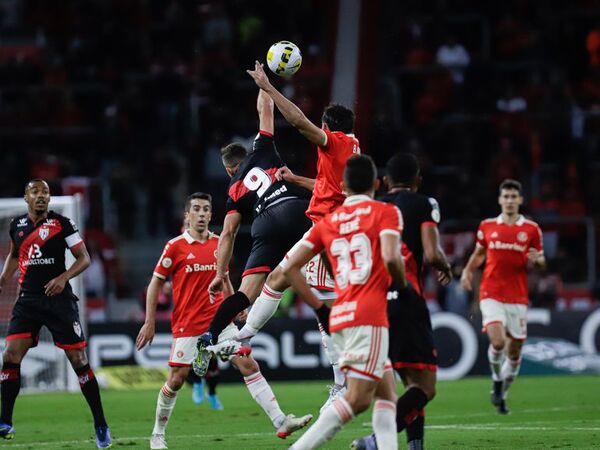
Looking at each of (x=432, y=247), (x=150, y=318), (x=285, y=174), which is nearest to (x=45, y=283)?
(x=150, y=318)

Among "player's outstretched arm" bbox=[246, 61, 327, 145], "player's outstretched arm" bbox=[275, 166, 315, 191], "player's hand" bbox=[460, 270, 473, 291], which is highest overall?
"player's outstretched arm" bbox=[246, 61, 327, 145]

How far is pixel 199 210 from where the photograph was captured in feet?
43.1

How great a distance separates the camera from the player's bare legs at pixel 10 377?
12.3 meters

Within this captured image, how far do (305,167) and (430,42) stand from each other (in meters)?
5.33

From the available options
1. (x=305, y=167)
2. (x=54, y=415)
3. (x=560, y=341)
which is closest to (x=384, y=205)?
(x=54, y=415)

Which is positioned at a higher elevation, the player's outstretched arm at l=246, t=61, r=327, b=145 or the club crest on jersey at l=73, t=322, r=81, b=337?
the player's outstretched arm at l=246, t=61, r=327, b=145

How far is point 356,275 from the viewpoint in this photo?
806 cm

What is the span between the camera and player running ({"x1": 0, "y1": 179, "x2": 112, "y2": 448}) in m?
12.2

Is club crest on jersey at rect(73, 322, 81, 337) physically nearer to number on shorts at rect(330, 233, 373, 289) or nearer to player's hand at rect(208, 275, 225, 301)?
player's hand at rect(208, 275, 225, 301)

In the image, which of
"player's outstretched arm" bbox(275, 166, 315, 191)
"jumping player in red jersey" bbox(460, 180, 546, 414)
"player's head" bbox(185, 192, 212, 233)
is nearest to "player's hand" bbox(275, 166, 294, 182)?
"player's outstretched arm" bbox(275, 166, 315, 191)

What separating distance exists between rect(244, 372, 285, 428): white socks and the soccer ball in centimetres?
281

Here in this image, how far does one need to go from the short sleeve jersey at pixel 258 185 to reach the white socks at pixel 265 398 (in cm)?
153

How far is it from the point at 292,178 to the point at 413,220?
1922mm

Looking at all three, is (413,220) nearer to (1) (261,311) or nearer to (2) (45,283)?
(1) (261,311)
